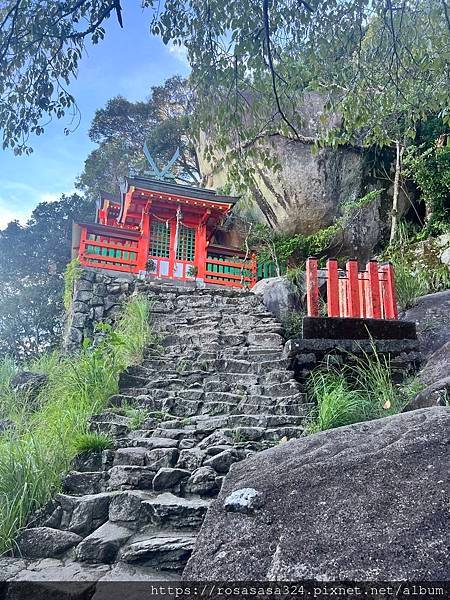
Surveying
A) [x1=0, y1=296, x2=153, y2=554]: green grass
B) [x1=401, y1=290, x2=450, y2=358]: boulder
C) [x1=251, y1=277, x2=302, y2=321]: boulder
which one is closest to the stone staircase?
[x1=0, y1=296, x2=153, y2=554]: green grass

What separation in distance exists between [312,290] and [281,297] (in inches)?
174

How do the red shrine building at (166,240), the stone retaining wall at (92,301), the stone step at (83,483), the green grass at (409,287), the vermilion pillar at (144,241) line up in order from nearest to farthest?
the stone step at (83,483)
the green grass at (409,287)
the stone retaining wall at (92,301)
the red shrine building at (166,240)
the vermilion pillar at (144,241)

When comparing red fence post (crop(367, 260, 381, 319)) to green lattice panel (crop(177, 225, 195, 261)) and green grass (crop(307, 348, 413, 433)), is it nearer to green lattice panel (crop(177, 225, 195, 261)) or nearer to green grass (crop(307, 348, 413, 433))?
green grass (crop(307, 348, 413, 433))

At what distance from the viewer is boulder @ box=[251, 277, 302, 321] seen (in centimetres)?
1042

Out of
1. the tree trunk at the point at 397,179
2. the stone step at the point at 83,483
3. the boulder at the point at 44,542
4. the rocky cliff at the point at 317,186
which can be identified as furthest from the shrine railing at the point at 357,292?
the rocky cliff at the point at 317,186

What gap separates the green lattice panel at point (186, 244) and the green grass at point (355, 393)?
1016 centimetres

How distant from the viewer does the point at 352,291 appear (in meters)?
6.16

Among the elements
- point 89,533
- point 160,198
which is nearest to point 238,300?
point 160,198

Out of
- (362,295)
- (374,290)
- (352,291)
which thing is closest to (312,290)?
(352,291)

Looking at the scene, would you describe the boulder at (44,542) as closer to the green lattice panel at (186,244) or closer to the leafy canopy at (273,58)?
the leafy canopy at (273,58)

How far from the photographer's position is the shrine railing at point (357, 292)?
19.9ft

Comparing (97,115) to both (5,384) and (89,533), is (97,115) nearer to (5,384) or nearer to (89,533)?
(5,384)

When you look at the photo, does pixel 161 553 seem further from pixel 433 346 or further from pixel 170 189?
pixel 170 189

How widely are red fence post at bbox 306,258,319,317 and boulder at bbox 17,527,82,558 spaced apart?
12.9 feet
